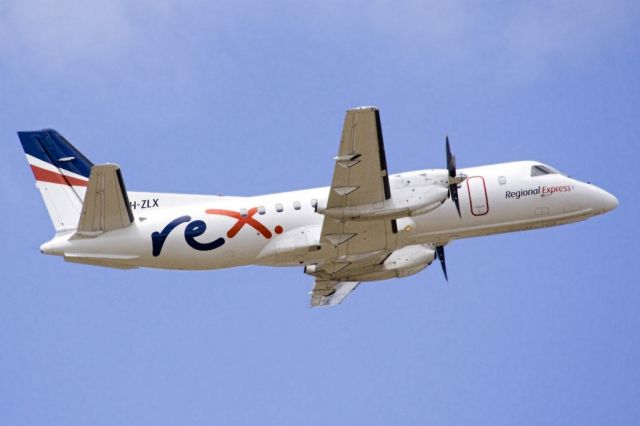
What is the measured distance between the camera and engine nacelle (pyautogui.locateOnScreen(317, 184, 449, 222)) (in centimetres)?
3106

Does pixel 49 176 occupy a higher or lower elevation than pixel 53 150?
lower

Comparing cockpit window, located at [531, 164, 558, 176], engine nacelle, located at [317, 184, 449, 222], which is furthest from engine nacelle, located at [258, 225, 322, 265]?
cockpit window, located at [531, 164, 558, 176]

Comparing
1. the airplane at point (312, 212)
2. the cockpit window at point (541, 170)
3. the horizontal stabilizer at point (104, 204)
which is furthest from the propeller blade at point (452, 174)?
the horizontal stabilizer at point (104, 204)

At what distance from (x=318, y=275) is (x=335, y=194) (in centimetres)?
637

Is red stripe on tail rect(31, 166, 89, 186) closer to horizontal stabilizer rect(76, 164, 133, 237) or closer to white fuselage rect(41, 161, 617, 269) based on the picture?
white fuselage rect(41, 161, 617, 269)

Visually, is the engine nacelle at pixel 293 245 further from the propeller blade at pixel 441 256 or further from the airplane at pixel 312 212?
the propeller blade at pixel 441 256

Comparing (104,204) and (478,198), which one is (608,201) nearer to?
(478,198)

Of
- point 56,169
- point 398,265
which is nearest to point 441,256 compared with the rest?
point 398,265

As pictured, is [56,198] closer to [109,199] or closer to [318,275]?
[109,199]

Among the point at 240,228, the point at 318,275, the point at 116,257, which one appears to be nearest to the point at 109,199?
the point at 116,257

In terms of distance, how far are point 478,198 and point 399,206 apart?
369 cm

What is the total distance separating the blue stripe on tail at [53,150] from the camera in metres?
34.2

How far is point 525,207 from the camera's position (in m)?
34.0

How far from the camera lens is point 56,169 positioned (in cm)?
3422
